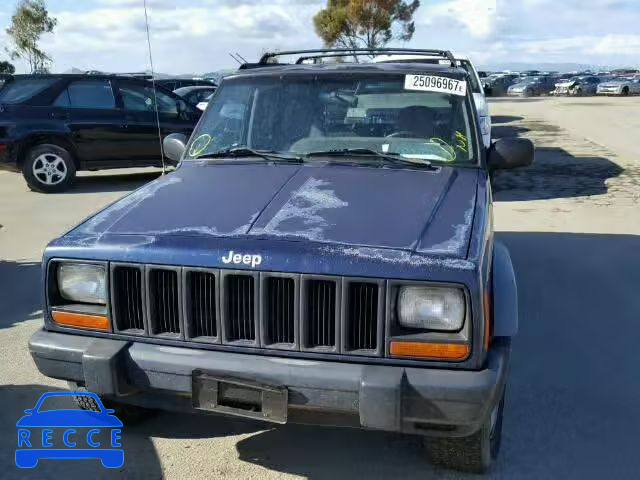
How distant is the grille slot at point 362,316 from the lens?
2.55 metres

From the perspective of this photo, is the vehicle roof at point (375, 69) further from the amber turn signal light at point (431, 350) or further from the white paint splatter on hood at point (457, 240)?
the amber turn signal light at point (431, 350)

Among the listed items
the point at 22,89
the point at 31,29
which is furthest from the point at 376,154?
Answer: the point at 31,29

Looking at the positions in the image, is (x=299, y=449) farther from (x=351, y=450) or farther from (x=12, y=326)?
(x=12, y=326)

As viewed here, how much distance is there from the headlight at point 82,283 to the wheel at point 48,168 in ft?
26.7

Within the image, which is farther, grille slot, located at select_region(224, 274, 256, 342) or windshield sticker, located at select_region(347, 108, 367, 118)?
windshield sticker, located at select_region(347, 108, 367, 118)

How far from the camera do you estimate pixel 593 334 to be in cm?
470

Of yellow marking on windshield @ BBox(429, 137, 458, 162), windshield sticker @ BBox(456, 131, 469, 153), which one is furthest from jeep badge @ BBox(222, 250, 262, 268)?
windshield sticker @ BBox(456, 131, 469, 153)

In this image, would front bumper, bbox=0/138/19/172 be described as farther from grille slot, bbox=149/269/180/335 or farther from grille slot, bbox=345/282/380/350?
grille slot, bbox=345/282/380/350

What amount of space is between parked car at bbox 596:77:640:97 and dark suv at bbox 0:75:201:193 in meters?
39.4

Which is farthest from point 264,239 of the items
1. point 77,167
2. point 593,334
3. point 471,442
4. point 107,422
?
point 77,167

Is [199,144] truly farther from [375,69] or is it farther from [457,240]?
[457,240]

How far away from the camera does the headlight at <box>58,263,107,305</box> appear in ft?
9.36

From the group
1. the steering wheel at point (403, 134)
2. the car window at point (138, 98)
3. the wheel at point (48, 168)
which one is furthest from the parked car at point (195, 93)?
the steering wheel at point (403, 134)

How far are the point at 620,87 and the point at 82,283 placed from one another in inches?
1810
